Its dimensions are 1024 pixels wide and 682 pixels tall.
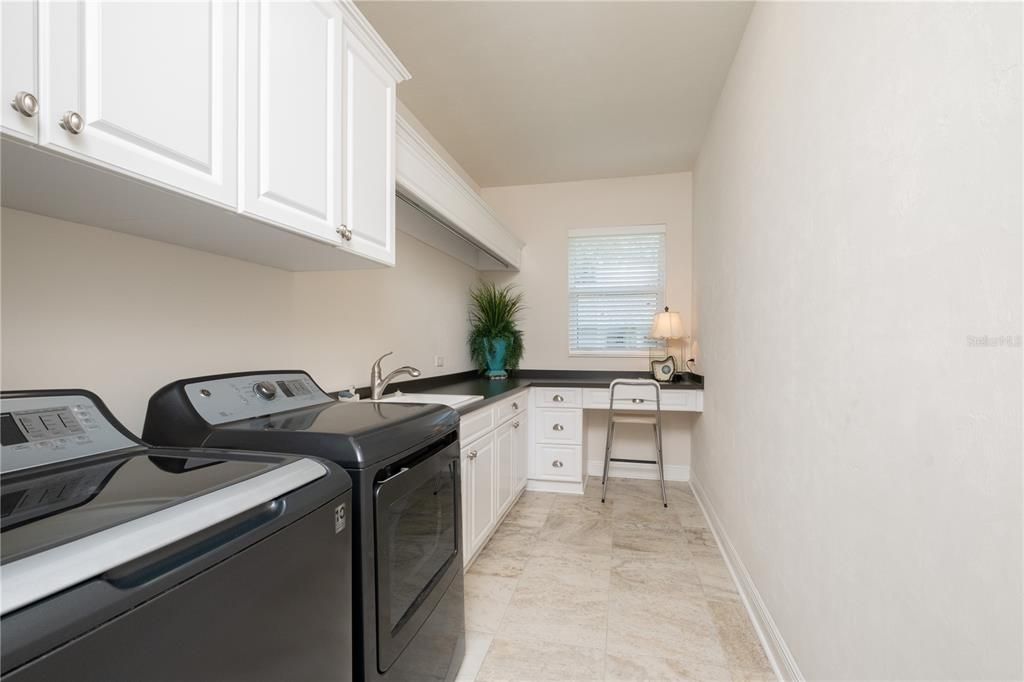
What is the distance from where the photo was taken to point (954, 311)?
799 millimetres

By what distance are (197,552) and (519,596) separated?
5.79ft

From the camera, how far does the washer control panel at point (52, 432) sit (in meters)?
0.86

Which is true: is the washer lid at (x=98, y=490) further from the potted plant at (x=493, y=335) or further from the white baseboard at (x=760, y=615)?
the potted plant at (x=493, y=335)

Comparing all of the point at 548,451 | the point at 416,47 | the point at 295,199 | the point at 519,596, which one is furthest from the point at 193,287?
the point at 548,451

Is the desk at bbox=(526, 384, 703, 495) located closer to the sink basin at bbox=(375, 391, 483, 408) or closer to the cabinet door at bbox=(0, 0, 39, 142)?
the sink basin at bbox=(375, 391, 483, 408)

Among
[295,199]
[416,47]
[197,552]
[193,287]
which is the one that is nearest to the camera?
[197,552]

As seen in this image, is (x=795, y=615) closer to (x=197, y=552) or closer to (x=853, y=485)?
(x=853, y=485)

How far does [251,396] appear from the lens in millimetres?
1444

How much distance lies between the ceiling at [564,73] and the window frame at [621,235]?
60cm

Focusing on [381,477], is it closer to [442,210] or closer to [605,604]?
[605,604]

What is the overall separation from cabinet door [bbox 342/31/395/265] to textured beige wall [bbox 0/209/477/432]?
0.48 m

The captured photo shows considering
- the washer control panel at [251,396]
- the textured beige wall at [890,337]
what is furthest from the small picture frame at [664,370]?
the washer control panel at [251,396]

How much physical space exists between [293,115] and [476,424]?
5.05ft

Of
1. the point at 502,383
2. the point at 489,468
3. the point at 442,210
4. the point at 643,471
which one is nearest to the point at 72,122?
the point at 442,210
